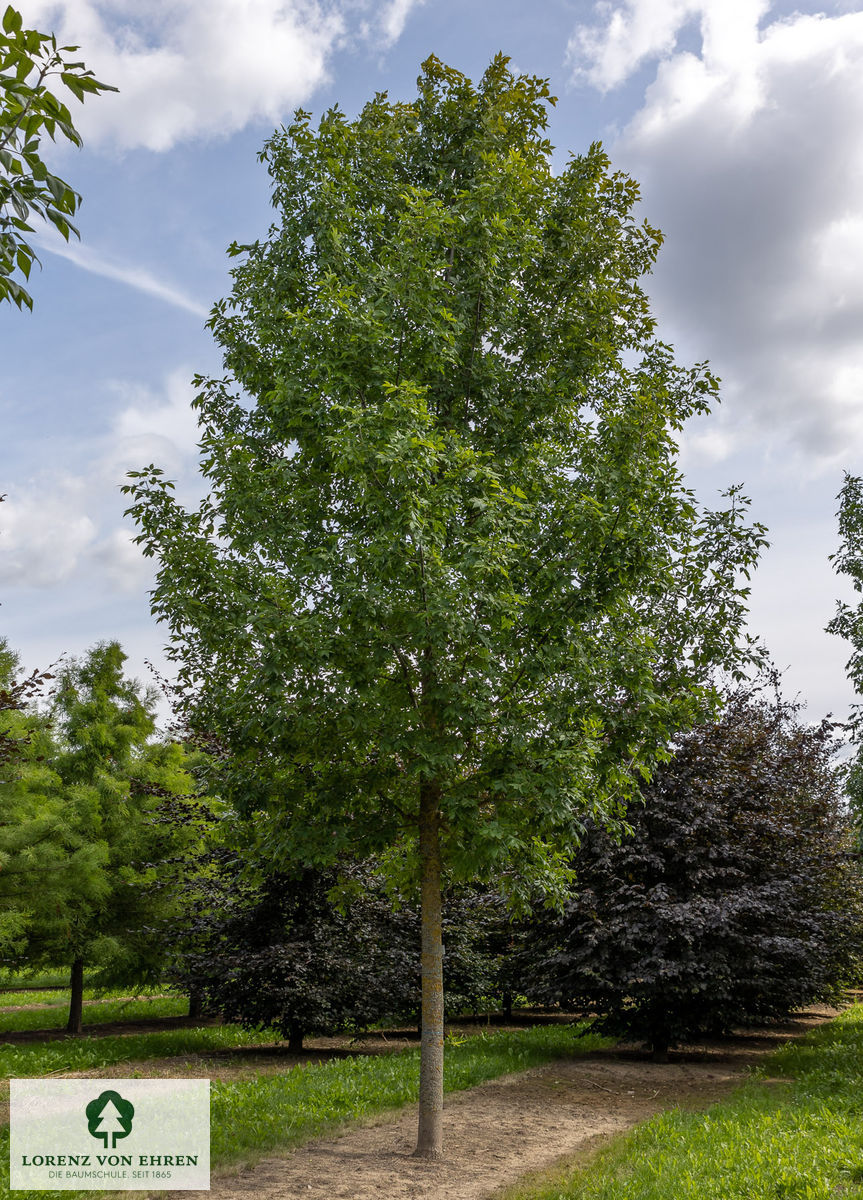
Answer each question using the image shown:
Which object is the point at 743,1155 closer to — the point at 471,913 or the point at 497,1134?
the point at 497,1134

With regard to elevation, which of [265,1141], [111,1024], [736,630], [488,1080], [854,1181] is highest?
[736,630]

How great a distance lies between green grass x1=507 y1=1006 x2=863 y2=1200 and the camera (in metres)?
5.08

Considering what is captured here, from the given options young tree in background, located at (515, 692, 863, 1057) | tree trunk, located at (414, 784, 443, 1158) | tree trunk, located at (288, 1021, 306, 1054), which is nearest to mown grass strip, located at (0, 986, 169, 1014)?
tree trunk, located at (288, 1021, 306, 1054)

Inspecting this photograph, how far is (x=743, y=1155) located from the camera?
Result: 5719 mm

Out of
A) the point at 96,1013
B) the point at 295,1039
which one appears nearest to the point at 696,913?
the point at 295,1039

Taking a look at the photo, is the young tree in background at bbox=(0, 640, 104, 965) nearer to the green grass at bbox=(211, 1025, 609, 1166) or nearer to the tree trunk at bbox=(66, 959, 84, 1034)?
the tree trunk at bbox=(66, 959, 84, 1034)

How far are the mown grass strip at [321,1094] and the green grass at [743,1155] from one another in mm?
2200

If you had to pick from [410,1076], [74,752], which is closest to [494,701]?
[410,1076]

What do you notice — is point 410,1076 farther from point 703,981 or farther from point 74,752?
point 74,752

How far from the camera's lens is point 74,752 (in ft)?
48.3

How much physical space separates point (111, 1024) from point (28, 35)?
54.6 ft

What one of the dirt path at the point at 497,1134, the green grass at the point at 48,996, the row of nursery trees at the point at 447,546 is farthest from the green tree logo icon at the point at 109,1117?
the green grass at the point at 48,996

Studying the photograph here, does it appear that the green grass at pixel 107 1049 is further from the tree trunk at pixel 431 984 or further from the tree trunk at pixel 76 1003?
the tree trunk at pixel 431 984

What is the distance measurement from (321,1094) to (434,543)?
5.46 metres
